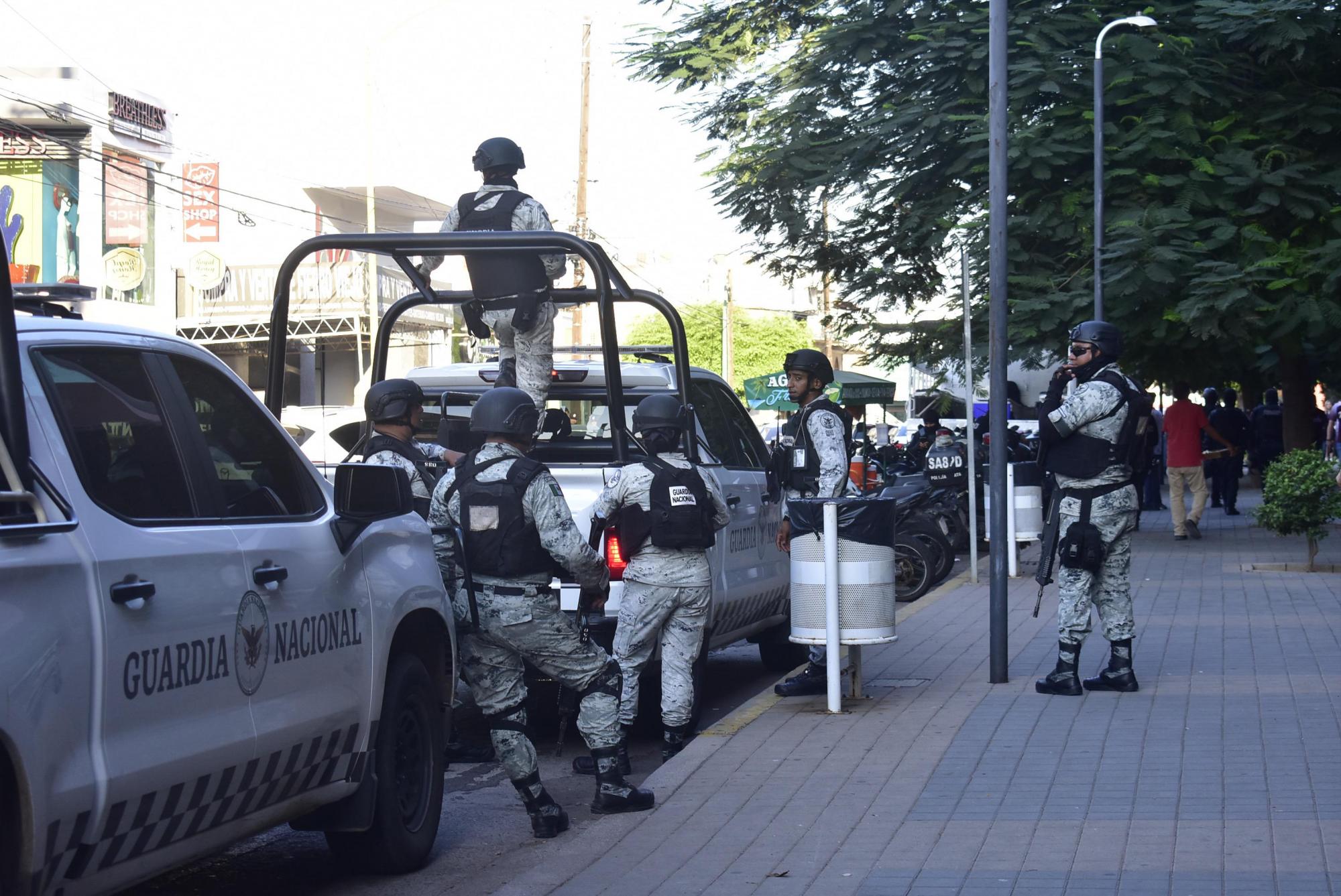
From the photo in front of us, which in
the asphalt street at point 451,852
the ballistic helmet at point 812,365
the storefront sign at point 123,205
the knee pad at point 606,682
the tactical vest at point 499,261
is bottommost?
the asphalt street at point 451,852

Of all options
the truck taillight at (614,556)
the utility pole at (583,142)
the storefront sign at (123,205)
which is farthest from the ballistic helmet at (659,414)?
the storefront sign at (123,205)

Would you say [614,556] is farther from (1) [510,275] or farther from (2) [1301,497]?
(2) [1301,497]

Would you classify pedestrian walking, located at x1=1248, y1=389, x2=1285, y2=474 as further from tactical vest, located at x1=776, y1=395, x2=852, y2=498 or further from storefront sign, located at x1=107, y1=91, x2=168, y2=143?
storefront sign, located at x1=107, y1=91, x2=168, y2=143

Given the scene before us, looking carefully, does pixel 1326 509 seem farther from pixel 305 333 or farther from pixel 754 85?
pixel 305 333

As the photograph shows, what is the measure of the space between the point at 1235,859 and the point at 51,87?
1352 inches

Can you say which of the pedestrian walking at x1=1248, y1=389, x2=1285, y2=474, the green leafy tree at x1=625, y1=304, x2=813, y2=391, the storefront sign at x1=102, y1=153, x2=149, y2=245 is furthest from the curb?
the green leafy tree at x1=625, y1=304, x2=813, y2=391

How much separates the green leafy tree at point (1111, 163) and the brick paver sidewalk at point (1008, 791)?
8.62m

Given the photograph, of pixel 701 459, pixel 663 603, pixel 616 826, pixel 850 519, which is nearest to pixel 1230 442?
pixel 850 519

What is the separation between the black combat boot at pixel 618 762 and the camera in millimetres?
6496

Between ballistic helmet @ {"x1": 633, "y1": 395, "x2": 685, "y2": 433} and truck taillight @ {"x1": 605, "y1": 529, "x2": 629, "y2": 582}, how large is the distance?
643mm

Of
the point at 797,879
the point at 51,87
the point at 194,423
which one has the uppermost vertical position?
the point at 51,87

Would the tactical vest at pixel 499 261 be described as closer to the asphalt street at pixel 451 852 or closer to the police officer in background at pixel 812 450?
the police officer in background at pixel 812 450

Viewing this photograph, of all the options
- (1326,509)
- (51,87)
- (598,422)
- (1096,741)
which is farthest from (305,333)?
(1096,741)

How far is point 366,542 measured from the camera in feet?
17.9
